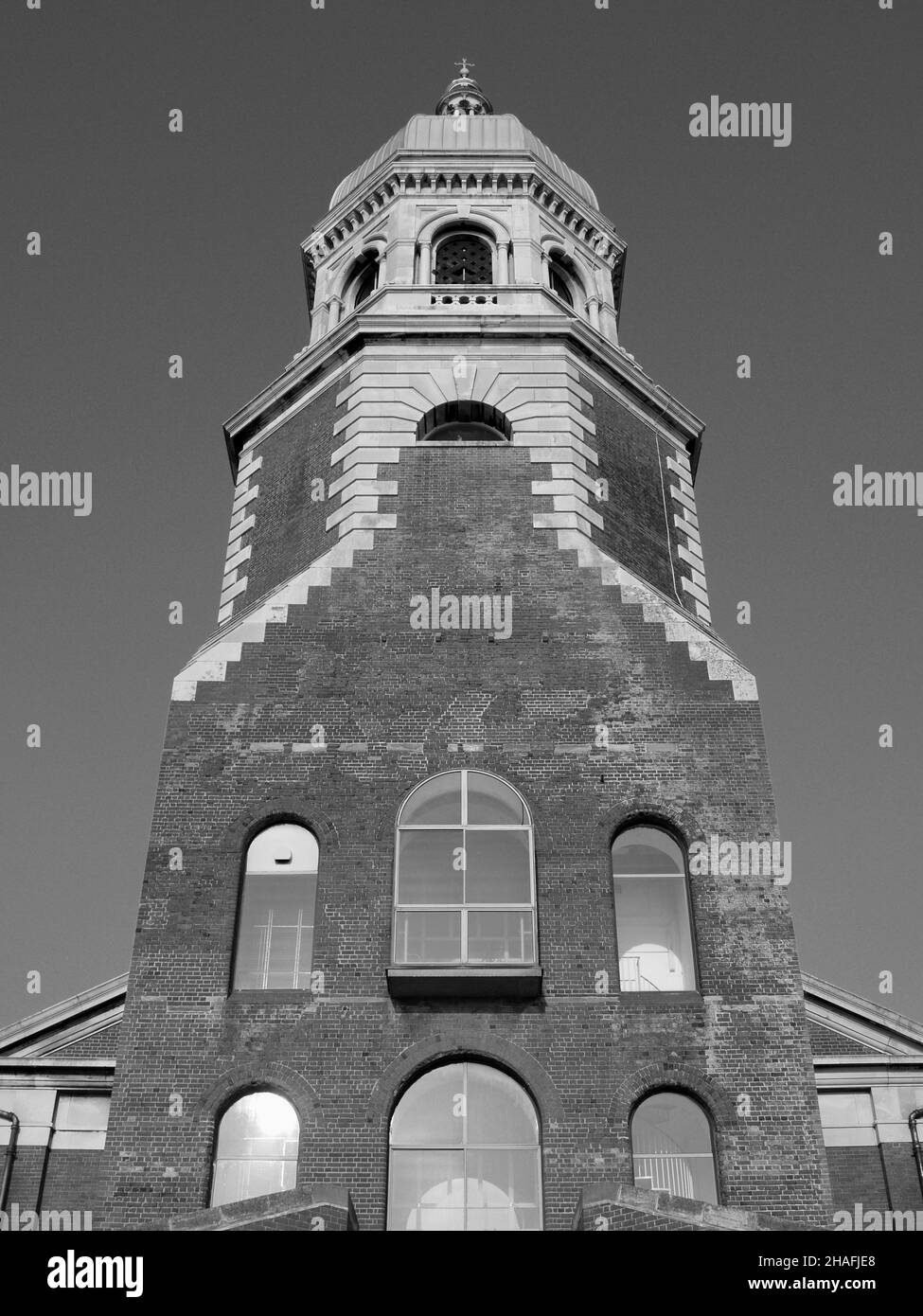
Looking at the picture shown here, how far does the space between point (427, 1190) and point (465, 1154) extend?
648 millimetres

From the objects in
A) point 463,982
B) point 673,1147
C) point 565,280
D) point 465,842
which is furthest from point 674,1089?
point 565,280

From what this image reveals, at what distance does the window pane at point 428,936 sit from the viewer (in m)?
20.7

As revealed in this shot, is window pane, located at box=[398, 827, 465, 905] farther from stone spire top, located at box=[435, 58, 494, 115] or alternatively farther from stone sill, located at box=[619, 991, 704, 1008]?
stone spire top, located at box=[435, 58, 494, 115]

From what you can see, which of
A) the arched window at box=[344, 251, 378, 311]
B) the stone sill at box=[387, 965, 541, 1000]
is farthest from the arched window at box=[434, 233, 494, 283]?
the stone sill at box=[387, 965, 541, 1000]

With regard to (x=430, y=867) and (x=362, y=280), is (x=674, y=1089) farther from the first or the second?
(x=362, y=280)

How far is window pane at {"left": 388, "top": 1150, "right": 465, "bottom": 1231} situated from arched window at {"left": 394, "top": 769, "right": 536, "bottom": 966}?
8.34ft

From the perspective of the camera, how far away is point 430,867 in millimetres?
21750

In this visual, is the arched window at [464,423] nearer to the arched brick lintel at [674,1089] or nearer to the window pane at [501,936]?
the window pane at [501,936]

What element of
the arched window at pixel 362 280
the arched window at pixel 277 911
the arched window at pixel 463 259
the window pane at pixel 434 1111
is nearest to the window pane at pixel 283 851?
the arched window at pixel 277 911

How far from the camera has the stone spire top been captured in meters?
38.0

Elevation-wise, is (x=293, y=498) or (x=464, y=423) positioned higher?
(x=464, y=423)

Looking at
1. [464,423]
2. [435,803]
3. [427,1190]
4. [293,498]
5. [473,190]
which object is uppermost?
[473,190]

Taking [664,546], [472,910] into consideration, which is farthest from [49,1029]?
[664,546]
